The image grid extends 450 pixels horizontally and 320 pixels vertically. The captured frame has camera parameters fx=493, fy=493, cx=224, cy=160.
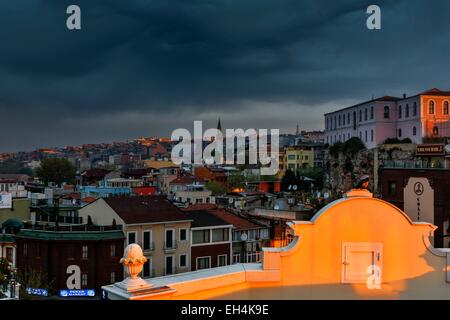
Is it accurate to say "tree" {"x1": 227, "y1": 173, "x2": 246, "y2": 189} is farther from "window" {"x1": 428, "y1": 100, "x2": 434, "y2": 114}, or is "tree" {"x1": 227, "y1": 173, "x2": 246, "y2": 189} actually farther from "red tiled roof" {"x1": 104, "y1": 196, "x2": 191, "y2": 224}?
"red tiled roof" {"x1": 104, "y1": 196, "x2": 191, "y2": 224}

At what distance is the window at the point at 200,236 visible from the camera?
40.3m

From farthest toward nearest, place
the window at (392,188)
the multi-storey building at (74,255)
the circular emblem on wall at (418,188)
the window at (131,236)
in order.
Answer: the window at (392,188), the window at (131,236), the circular emblem on wall at (418,188), the multi-storey building at (74,255)

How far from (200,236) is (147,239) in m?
4.66

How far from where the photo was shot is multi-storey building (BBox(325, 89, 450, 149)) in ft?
292

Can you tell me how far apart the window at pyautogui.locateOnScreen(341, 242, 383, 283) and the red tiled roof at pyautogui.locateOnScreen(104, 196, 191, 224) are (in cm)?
3161

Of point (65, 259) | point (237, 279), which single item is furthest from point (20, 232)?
point (237, 279)

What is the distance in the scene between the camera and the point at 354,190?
7422 millimetres

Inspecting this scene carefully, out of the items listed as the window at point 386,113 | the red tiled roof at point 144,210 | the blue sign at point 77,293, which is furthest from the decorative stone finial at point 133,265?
the window at point 386,113

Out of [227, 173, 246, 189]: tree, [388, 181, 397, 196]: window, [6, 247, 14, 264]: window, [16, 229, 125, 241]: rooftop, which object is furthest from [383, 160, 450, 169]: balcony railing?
[227, 173, 246, 189]: tree

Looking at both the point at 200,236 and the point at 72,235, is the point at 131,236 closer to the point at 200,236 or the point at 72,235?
the point at 72,235

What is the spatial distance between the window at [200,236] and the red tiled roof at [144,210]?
4.58ft

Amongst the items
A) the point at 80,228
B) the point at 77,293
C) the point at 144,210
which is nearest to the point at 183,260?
the point at 144,210

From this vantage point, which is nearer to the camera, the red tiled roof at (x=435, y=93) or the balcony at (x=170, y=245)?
the balcony at (x=170, y=245)

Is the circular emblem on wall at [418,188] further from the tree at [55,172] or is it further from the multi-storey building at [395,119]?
the tree at [55,172]
